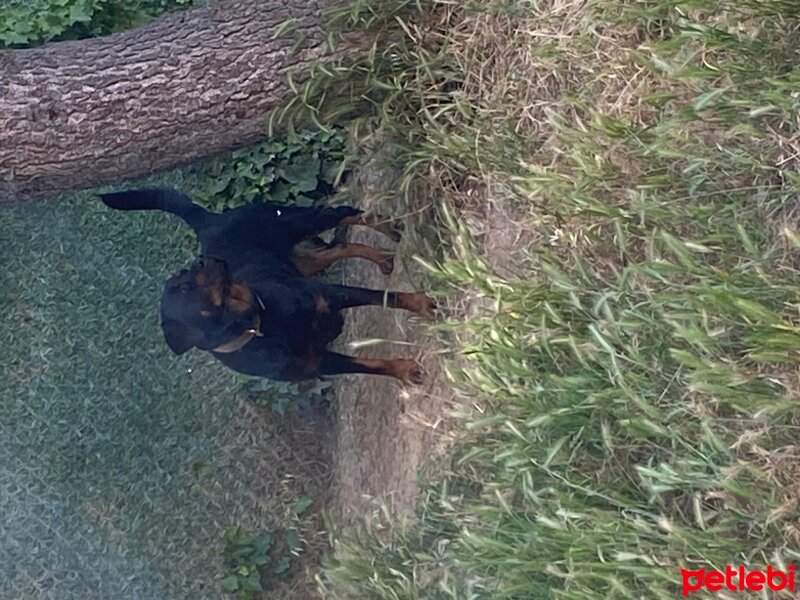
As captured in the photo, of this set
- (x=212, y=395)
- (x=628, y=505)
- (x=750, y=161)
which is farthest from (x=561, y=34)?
(x=212, y=395)

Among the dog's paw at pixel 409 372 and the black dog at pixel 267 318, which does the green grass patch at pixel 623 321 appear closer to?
the dog's paw at pixel 409 372

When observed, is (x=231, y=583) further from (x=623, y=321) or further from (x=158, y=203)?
(x=623, y=321)

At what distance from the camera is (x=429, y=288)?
430 cm

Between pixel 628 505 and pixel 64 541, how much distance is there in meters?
4.10

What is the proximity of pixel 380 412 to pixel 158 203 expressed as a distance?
5.10 feet

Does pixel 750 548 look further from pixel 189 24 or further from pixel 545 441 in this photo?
pixel 189 24

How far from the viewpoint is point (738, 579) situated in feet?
7.55

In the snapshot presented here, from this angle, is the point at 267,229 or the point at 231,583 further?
the point at 231,583

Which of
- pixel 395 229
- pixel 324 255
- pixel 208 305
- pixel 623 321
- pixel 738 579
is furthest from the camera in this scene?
pixel 324 255

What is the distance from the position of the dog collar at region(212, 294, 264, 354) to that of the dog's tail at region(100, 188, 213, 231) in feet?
2.51

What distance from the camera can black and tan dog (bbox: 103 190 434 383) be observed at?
4332 millimetres

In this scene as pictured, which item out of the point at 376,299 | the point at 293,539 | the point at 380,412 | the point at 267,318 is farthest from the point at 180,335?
the point at 293,539

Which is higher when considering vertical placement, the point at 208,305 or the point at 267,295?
the point at 208,305

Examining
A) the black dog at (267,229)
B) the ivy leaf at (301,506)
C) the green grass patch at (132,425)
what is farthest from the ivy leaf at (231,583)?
the black dog at (267,229)
